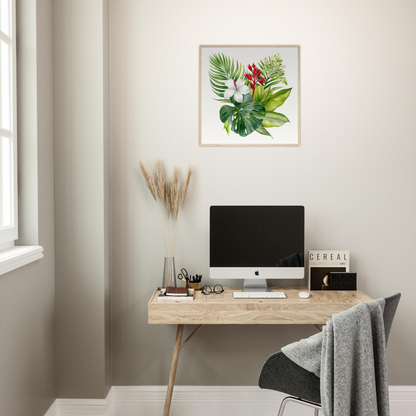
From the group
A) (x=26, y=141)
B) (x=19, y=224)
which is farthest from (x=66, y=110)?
(x=19, y=224)

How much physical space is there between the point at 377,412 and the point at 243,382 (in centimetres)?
106

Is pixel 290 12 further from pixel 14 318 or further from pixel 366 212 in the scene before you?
pixel 14 318

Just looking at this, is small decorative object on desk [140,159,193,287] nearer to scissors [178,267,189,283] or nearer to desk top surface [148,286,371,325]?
scissors [178,267,189,283]

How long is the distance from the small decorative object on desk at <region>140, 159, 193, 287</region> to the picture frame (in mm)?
299

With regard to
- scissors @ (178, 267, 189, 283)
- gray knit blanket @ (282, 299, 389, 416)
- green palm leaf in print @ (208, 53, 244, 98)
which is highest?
green palm leaf in print @ (208, 53, 244, 98)

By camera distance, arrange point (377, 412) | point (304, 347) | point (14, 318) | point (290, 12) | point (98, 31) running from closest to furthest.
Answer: point (377, 412) < point (304, 347) < point (14, 318) < point (98, 31) < point (290, 12)

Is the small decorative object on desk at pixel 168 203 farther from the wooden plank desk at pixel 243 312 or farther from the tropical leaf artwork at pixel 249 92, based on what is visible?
the tropical leaf artwork at pixel 249 92

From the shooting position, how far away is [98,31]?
2.12 meters

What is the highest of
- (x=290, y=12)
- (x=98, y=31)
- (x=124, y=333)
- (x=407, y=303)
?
(x=290, y=12)

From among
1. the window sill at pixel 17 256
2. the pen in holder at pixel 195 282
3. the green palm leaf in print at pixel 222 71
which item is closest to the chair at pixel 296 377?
the pen in holder at pixel 195 282

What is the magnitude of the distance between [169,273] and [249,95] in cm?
117

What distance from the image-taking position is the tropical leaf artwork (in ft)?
7.55

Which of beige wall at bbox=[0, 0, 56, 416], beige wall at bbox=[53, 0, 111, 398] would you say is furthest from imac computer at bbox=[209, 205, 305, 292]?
beige wall at bbox=[0, 0, 56, 416]

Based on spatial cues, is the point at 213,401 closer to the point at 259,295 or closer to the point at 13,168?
the point at 259,295
